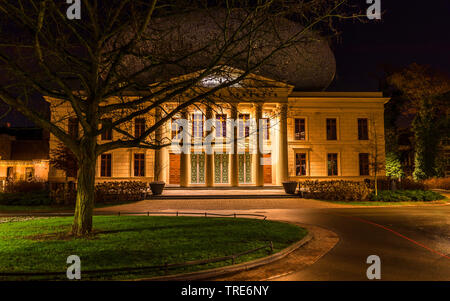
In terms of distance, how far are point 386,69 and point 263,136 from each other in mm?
21748

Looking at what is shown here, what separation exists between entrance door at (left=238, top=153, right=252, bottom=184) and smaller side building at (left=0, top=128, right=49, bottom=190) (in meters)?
20.6

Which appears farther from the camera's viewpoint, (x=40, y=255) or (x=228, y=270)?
(x=40, y=255)

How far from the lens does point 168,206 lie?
18.7m

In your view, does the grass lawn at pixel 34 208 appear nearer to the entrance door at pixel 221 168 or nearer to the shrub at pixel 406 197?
the entrance door at pixel 221 168

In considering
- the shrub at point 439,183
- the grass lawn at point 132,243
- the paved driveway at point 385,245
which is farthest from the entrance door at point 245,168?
the grass lawn at point 132,243

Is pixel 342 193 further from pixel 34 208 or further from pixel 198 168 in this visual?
pixel 34 208

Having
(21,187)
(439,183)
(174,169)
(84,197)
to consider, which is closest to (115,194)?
(21,187)

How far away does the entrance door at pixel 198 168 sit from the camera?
3019 cm

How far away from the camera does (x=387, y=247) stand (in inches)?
320

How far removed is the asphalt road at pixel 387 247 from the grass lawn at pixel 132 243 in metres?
1.37

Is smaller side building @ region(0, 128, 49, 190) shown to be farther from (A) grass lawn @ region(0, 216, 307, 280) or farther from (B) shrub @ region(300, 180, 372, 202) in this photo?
(B) shrub @ region(300, 180, 372, 202)

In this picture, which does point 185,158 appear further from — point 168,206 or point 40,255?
point 40,255
